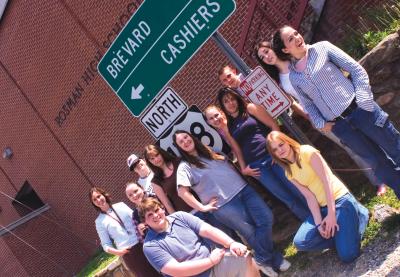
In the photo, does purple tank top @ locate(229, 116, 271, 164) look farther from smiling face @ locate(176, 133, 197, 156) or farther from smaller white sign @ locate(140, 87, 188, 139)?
smaller white sign @ locate(140, 87, 188, 139)

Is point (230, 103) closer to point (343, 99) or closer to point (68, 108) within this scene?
point (343, 99)

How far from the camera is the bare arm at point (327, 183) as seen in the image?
4.75m

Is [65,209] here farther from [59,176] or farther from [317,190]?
[317,190]

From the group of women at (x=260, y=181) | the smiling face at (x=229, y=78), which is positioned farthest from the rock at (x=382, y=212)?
the smiling face at (x=229, y=78)

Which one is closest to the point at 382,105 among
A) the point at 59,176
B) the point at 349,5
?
the point at 349,5

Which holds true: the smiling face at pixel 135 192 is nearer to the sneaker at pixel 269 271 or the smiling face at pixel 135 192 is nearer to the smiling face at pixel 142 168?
the smiling face at pixel 142 168

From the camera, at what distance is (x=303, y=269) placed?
5461mm

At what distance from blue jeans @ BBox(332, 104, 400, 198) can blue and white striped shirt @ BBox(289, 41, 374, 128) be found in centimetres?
10

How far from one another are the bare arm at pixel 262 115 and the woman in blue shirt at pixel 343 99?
48 cm

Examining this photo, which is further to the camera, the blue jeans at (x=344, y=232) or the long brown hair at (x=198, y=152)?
the long brown hair at (x=198, y=152)

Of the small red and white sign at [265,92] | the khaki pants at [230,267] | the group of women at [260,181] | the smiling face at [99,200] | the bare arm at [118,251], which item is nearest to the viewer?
the khaki pants at [230,267]

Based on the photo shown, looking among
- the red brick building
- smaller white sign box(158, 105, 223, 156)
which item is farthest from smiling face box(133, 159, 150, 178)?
the red brick building

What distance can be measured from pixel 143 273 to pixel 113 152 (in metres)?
6.35

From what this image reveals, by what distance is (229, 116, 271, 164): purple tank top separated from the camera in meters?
5.53
